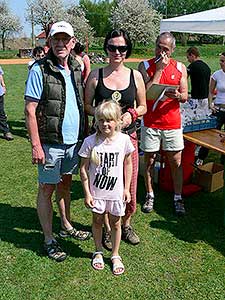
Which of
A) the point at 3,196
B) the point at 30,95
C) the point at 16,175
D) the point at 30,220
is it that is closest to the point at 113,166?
the point at 30,95

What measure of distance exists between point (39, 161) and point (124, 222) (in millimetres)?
1032

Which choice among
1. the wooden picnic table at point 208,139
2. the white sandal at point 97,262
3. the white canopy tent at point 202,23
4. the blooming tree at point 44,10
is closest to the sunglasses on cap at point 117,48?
the wooden picnic table at point 208,139

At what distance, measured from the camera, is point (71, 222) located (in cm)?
369

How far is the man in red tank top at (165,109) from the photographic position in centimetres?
338

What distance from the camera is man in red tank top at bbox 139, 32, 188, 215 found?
3.38 metres

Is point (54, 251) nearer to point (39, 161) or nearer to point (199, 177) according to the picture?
point (39, 161)

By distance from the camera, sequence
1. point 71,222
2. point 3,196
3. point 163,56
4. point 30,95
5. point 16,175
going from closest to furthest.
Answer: point 30,95
point 163,56
point 71,222
point 3,196
point 16,175

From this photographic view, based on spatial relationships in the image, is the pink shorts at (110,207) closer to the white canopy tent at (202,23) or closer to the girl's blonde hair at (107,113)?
the girl's blonde hair at (107,113)

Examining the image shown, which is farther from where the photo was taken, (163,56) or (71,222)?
(71,222)

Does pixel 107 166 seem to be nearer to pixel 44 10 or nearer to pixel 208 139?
pixel 208 139

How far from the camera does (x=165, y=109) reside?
354 cm

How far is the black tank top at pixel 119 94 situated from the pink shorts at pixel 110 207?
674 millimetres

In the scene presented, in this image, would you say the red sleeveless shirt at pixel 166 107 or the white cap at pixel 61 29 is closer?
the white cap at pixel 61 29

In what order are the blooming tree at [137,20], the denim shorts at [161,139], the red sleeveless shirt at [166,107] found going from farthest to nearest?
the blooming tree at [137,20], the denim shorts at [161,139], the red sleeveless shirt at [166,107]
